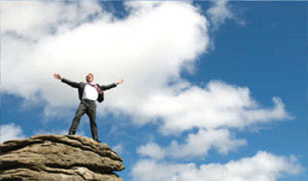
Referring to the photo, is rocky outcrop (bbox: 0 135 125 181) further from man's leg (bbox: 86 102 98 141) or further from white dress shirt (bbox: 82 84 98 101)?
white dress shirt (bbox: 82 84 98 101)

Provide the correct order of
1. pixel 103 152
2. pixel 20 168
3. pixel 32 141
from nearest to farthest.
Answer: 1. pixel 20 168
2. pixel 32 141
3. pixel 103 152

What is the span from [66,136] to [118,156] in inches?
146

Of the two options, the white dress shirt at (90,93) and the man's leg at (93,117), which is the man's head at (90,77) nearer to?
the white dress shirt at (90,93)

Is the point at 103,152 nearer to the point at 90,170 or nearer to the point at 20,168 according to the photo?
the point at 90,170

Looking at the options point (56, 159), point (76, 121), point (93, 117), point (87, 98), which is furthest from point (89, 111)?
point (56, 159)

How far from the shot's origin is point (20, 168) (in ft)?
61.5

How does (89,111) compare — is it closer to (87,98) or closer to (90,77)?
(87,98)

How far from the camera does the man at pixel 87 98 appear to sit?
20.8m

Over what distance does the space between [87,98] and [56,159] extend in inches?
162

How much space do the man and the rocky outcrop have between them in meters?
0.75

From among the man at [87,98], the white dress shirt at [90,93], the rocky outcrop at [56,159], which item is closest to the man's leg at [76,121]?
the man at [87,98]

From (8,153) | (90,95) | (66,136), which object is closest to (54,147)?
(66,136)

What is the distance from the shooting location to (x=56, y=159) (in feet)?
63.9

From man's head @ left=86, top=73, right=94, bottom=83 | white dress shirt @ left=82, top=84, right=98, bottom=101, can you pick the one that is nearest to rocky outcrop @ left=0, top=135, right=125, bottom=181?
white dress shirt @ left=82, top=84, right=98, bottom=101
